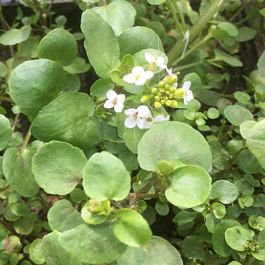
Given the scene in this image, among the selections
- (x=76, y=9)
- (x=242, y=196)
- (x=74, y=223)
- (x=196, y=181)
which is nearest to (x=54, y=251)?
(x=74, y=223)

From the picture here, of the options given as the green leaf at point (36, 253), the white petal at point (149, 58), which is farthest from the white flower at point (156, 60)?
the green leaf at point (36, 253)

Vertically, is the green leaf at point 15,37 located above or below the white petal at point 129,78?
below

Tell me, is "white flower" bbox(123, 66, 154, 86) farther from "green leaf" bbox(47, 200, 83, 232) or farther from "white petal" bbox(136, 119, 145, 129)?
"green leaf" bbox(47, 200, 83, 232)

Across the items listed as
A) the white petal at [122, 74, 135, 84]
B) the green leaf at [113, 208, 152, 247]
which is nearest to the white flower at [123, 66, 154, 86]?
the white petal at [122, 74, 135, 84]

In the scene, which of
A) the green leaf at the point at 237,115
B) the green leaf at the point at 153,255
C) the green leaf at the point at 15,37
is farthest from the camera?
the green leaf at the point at 15,37

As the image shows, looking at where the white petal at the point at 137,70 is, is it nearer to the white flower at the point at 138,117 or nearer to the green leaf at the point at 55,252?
the white flower at the point at 138,117

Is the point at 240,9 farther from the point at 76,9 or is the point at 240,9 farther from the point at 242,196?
the point at 242,196
